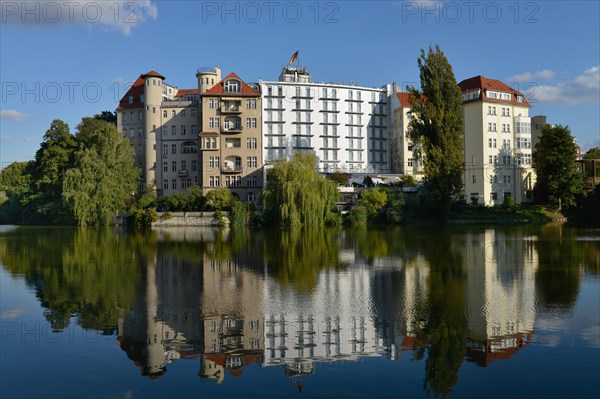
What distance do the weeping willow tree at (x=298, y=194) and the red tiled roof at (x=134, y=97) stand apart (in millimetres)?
36208

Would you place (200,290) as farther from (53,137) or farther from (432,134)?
(53,137)

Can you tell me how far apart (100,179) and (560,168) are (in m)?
60.1

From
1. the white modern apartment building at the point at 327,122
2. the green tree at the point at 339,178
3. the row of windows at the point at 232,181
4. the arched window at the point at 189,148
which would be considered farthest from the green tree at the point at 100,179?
the green tree at the point at 339,178

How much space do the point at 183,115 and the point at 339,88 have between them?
25916mm

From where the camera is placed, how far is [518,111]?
8319 centimetres

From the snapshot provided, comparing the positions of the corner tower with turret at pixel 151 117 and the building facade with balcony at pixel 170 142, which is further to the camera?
the building facade with balcony at pixel 170 142

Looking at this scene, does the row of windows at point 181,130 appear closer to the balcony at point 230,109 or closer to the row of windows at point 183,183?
the row of windows at point 183,183

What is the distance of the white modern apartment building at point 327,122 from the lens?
89.0 meters

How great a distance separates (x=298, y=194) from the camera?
2552 inches

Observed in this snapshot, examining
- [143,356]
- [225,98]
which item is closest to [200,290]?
[143,356]

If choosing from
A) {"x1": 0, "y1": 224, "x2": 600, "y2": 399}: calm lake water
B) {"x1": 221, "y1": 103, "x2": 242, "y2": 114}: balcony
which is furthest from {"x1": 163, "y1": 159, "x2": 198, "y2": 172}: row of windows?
{"x1": 0, "y1": 224, "x2": 600, "y2": 399}: calm lake water

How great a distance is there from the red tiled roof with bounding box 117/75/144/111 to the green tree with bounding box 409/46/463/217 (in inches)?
1898

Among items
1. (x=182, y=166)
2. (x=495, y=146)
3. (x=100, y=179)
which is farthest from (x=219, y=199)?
(x=495, y=146)

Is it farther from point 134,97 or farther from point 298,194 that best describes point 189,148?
point 298,194
